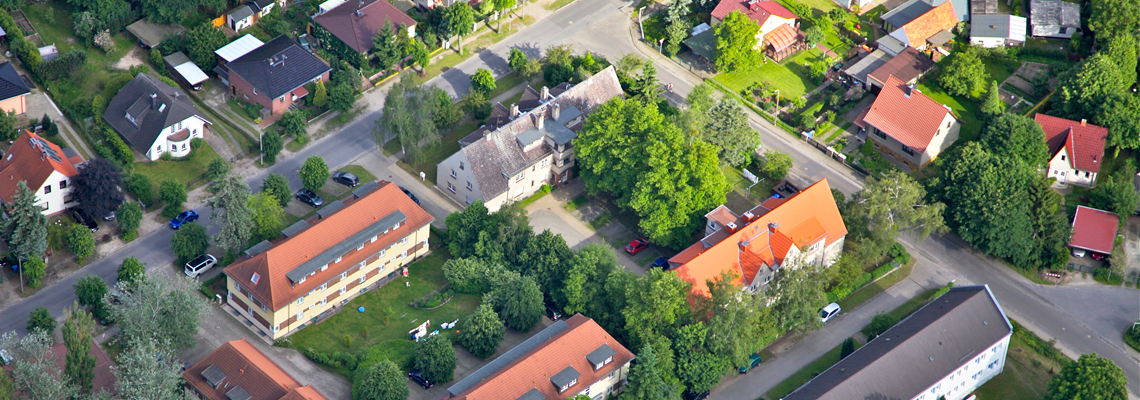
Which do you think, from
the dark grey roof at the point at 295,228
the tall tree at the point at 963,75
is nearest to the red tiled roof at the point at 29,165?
the dark grey roof at the point at 295,228

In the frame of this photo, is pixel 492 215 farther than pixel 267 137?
No

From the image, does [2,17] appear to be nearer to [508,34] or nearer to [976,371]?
[508,34]

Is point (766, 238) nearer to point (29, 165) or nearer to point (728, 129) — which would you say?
point (728, 129)

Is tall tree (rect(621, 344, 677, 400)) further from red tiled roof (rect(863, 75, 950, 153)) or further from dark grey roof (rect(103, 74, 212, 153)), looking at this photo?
dark grey roof (rect(103, 74, 212, 153))

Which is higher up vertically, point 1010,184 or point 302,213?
point 1010,184

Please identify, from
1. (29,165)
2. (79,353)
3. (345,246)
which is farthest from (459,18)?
(79,353)

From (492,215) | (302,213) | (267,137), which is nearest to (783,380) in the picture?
(492,215)

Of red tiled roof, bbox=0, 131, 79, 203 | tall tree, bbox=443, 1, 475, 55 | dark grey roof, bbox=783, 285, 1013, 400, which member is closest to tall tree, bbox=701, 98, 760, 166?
dark grey roof, bbox=783, 285, 1013, 400
